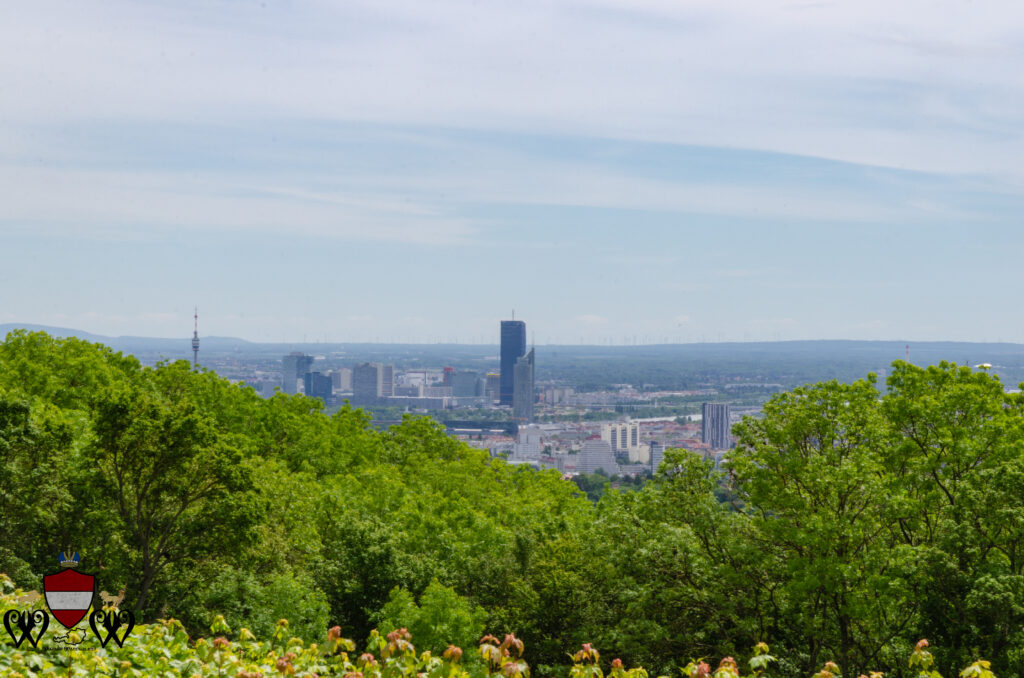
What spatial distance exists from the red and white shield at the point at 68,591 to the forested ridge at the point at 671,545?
55.5 ft

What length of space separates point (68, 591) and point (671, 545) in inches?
769

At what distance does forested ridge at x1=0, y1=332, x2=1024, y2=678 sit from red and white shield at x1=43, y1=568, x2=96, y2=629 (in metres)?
16.9

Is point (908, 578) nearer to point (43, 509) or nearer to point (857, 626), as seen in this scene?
point (857, 626)

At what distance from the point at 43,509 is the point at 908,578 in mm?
21996

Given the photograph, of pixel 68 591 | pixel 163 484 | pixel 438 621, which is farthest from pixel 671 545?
pixel 68 591

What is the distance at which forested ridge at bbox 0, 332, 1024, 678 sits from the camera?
2452 centimetres

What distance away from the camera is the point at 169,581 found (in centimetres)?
2844

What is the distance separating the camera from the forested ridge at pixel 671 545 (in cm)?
2452

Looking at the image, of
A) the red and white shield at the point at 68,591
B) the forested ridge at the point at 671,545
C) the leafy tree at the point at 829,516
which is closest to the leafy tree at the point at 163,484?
the forested ridge at the point at 671,545

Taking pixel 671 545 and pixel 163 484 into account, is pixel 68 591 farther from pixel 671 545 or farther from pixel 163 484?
pixel 671 545

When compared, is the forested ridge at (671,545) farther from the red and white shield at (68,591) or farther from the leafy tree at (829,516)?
the red and white shield at (68,591)

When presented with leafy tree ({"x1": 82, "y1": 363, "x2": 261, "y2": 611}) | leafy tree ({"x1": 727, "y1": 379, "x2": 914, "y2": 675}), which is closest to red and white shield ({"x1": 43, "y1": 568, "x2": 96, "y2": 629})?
leafy tree ({"x1": 82, "y1": 363, "x2": 261, "y2": 611})

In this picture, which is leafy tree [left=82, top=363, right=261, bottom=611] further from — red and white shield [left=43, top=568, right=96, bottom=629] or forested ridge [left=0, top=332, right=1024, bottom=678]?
red and white shield [left=43, top=568, right=96, bottom=629]

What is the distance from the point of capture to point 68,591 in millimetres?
9375
